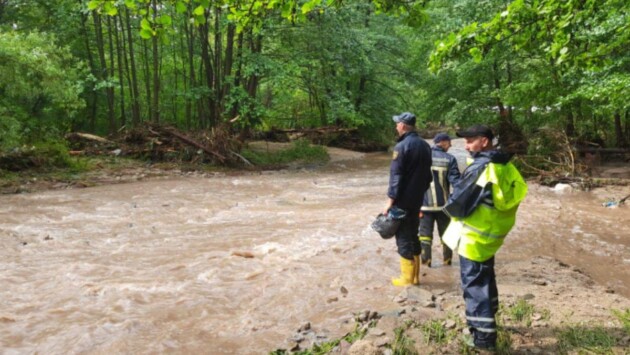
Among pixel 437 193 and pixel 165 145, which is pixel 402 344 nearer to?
pixel 437 193

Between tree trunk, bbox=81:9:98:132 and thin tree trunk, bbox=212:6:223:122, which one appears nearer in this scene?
thin tree trunk, bbox=212:6:223:122

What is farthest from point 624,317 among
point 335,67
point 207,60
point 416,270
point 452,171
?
point 335,67

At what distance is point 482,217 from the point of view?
145 inches

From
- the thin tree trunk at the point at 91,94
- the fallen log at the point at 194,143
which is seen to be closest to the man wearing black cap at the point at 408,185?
the fallen log at the point at 194,143

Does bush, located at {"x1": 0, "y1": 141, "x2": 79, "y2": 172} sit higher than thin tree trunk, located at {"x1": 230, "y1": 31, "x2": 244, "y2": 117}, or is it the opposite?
thin tree trunk, located at {"x1": 230, "y1": 31, "x2": 244, "y2": 117}

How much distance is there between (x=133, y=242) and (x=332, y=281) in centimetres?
393

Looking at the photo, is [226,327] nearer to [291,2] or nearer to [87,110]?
[291,2]

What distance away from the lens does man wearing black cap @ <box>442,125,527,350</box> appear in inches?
142

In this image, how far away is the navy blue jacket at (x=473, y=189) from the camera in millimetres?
3623

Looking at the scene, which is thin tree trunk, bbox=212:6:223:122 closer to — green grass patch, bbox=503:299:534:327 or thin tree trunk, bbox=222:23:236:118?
thin tree trunk, bbox=222:23:236:118

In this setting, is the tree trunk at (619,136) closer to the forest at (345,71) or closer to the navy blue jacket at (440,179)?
the forest at (345,71)

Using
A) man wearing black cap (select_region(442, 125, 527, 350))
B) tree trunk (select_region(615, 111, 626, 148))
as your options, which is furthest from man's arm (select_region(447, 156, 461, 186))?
tree trunk (select_region(615, 111, 626, 148))

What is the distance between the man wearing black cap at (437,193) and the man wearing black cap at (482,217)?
2.43 meters

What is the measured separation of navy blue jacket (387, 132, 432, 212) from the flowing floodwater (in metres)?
1.07
